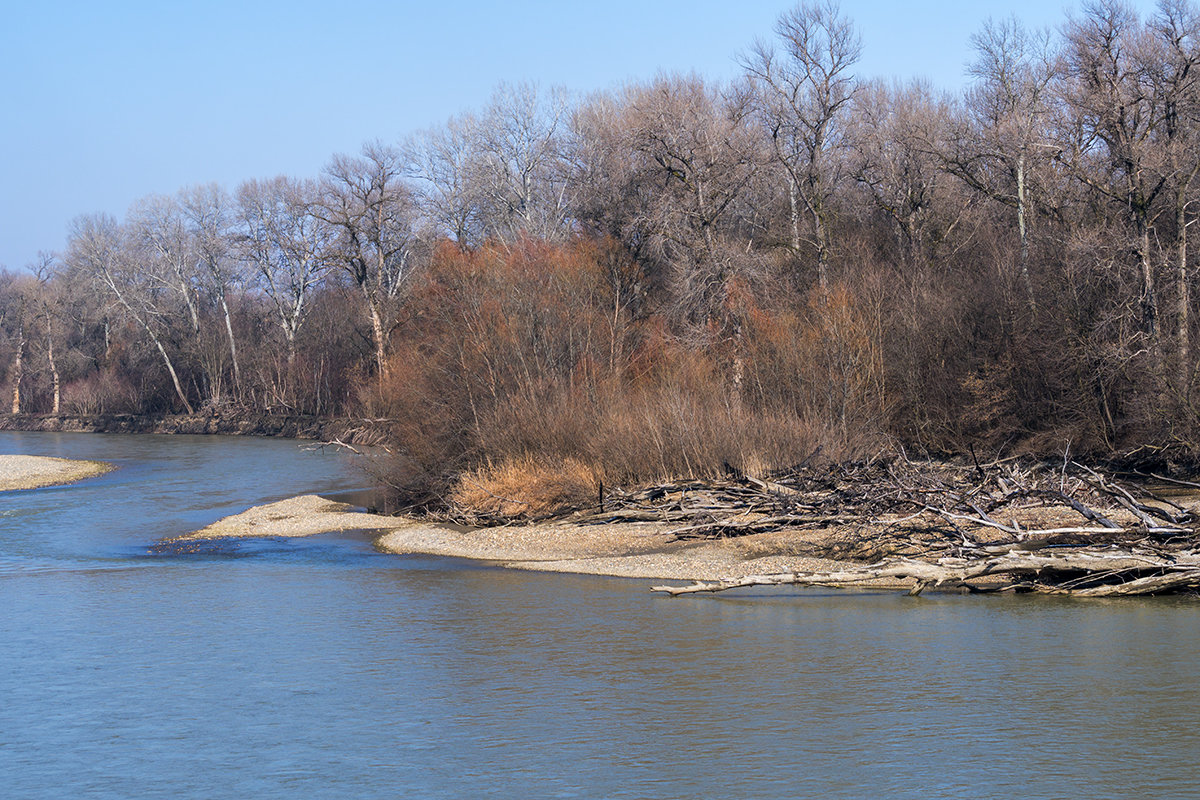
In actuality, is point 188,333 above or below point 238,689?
above

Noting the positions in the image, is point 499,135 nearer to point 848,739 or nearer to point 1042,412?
point 1042,412

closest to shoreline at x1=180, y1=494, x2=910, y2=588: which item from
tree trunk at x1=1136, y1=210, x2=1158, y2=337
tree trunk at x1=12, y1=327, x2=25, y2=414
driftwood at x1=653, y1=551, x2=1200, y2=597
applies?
driftwood at x1=653, y1=551, x2=1200, y2=597

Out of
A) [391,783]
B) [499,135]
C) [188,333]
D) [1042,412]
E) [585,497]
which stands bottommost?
[391,783]

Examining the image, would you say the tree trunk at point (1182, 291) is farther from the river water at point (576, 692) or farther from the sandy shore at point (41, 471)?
the sandy shore at point (41, 471)

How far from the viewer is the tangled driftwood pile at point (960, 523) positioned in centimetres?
1614

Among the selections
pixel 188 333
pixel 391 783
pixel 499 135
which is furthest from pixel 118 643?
pixel 188 333

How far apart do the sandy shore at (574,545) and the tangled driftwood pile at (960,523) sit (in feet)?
1.89

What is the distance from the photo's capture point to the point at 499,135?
189ft

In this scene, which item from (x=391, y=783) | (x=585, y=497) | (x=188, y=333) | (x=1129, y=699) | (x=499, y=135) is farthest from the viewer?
(x=188, y=333)

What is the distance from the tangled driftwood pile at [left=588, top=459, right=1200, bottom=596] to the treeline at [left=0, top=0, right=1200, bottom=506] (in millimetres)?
2126

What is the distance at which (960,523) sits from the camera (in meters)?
19.1

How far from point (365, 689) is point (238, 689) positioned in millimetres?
1598

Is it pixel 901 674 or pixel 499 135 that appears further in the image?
pixel 499 135

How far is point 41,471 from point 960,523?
131 feet
